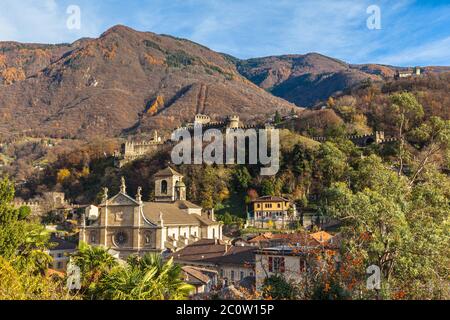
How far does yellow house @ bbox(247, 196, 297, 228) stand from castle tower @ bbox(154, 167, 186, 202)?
10.8 metres

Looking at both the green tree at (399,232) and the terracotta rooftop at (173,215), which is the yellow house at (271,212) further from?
the green tree at (399,232)

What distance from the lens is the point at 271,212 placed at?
64.7 meters

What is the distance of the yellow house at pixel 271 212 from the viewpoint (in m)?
63.7

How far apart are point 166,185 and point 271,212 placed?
46.6 ft

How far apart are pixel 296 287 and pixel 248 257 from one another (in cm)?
1799

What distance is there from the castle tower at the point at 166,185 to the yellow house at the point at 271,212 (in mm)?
10810

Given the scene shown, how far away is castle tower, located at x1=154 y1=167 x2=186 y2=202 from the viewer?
61250 mm

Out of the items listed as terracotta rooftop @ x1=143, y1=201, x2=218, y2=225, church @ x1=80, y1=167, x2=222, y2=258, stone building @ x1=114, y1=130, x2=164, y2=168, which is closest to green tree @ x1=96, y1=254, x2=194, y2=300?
church @ x1=80, y1=167, x2=222, y2=258

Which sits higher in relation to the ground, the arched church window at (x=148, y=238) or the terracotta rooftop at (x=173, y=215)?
the terracotta rooftop at (x=173, y=215)

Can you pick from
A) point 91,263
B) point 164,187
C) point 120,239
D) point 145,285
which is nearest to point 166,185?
point 164,187

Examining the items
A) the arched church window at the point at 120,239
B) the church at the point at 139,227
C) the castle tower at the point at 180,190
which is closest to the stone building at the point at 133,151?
the castle tower at the point at 180,190

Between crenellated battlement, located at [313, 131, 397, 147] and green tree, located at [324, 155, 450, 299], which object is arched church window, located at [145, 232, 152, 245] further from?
crenellated battlement, located at [313, 131, 397, 147]
